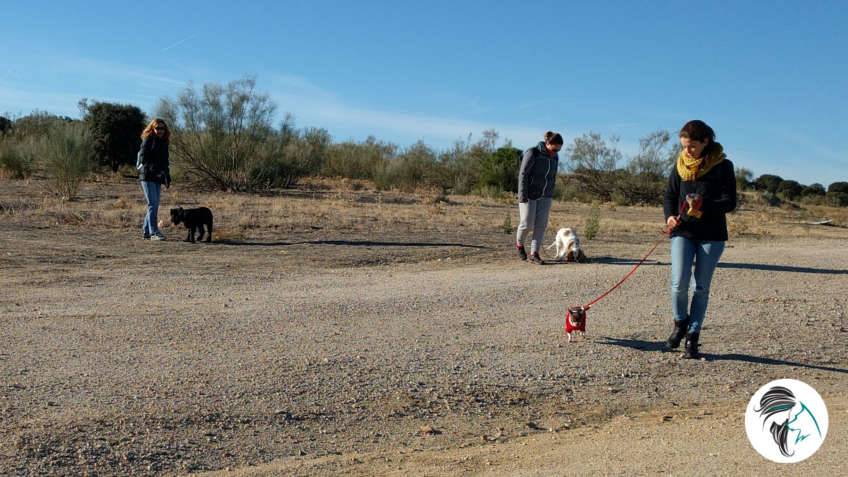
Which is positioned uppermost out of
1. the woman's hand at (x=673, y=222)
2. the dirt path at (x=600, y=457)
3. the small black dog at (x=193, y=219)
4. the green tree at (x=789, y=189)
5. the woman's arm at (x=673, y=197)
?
the green tree at (x=789, y=189)

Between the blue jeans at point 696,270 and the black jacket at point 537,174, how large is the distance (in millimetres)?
5096

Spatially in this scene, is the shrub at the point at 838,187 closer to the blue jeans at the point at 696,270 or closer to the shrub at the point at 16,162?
the shrub at the point at 16,162

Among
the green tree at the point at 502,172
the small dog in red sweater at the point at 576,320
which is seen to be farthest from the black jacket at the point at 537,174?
the green tree at the point at 502,172

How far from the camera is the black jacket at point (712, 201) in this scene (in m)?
6.75

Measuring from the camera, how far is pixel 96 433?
16.5 ft

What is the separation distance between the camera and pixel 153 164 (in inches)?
578

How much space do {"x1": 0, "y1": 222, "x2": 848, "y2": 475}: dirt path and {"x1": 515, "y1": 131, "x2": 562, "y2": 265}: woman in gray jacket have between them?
40.0 inches

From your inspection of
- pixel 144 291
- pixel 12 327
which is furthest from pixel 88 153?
pixel 12 327

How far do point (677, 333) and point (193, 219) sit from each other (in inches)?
393

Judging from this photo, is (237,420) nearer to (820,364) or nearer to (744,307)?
(820,364)

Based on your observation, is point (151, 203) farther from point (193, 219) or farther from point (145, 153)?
point (145, 153)

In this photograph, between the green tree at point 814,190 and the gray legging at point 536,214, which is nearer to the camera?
the gray legging at point 536,214

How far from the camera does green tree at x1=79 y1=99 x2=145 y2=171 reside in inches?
1478

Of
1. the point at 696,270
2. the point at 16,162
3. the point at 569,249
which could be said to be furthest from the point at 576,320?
the point at 16,162
